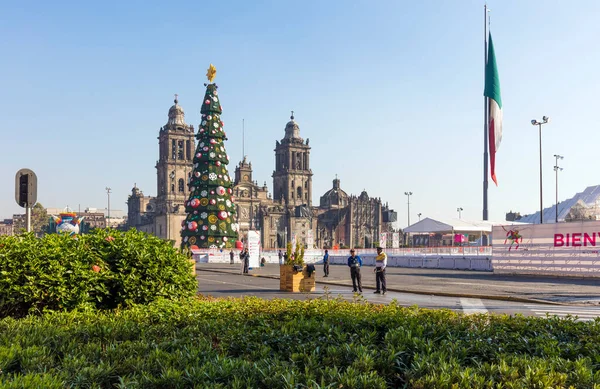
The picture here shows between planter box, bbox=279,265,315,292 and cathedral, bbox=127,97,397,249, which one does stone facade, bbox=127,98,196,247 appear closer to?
cathedral, bbox=127,97,397,249

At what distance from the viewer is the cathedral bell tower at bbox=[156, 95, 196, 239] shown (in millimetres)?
123125

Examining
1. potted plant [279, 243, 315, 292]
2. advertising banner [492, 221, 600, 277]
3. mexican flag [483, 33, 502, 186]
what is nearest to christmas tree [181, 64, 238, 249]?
advertising banner [492, 221, 600, 277]

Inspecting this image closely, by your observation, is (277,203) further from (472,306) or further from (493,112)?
(472,306)

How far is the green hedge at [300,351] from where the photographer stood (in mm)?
4770

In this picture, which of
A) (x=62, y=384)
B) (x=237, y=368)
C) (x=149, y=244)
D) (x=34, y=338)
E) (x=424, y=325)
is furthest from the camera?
(x=149, y=244)

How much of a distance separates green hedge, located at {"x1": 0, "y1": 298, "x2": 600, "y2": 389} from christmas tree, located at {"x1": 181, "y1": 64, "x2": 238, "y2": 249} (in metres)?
46.0

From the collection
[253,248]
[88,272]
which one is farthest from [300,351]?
[253,248]

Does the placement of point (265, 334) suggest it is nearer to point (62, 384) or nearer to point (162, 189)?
point (62, 384)

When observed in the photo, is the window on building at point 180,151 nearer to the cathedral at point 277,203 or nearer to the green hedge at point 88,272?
the cathedral at point 277,203

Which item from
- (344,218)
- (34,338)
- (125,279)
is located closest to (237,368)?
(34,338)

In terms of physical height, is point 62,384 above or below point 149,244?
below

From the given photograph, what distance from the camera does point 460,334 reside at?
6742 mm

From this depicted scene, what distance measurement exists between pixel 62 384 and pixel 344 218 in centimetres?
13770

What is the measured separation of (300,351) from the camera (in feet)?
19.1
